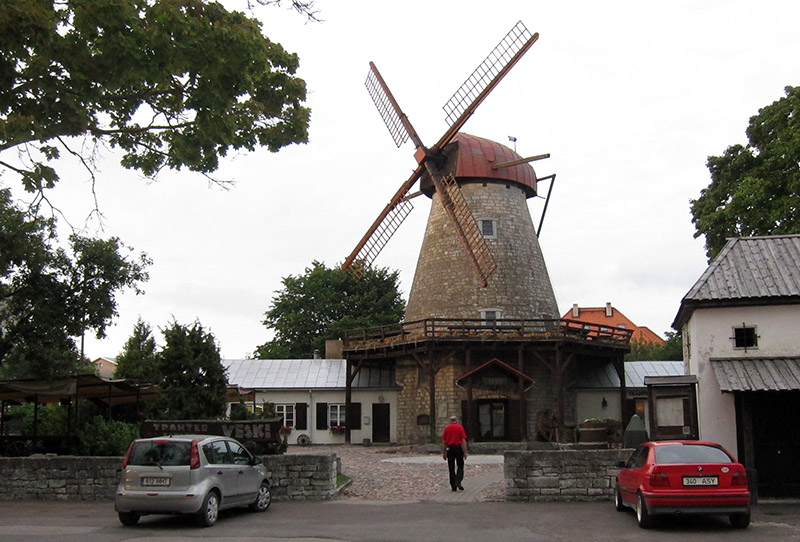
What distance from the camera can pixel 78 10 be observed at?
8617 mm

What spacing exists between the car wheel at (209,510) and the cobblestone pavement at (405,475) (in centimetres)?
381

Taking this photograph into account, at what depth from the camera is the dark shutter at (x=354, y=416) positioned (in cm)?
3506

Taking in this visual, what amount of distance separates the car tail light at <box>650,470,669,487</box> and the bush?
1257 cm

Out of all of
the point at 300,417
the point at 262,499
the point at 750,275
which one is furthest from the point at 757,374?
the point at 300,417

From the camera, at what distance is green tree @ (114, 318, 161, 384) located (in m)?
38.5

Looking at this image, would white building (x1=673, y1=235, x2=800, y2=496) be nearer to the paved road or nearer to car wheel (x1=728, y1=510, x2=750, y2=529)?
the paved road

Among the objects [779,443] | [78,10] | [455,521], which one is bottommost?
[455,521]

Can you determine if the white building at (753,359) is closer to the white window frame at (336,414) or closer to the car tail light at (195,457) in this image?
the car tail light at (195,457)

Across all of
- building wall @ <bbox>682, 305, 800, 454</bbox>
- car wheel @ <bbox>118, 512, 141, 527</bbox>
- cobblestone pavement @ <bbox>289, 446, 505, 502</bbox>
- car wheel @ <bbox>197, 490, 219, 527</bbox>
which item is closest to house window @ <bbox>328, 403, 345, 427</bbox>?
cobblestone pavement @ <bbox>289, 446, 505, 502</bbox>

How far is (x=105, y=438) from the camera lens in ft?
64.8

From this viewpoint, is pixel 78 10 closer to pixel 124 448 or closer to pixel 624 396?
pixel 124 448

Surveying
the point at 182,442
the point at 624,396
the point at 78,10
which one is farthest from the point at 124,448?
Answer: the point at 624,396

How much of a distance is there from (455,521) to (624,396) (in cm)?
2283

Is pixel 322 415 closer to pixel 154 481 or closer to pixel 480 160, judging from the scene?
pixel 480 160
